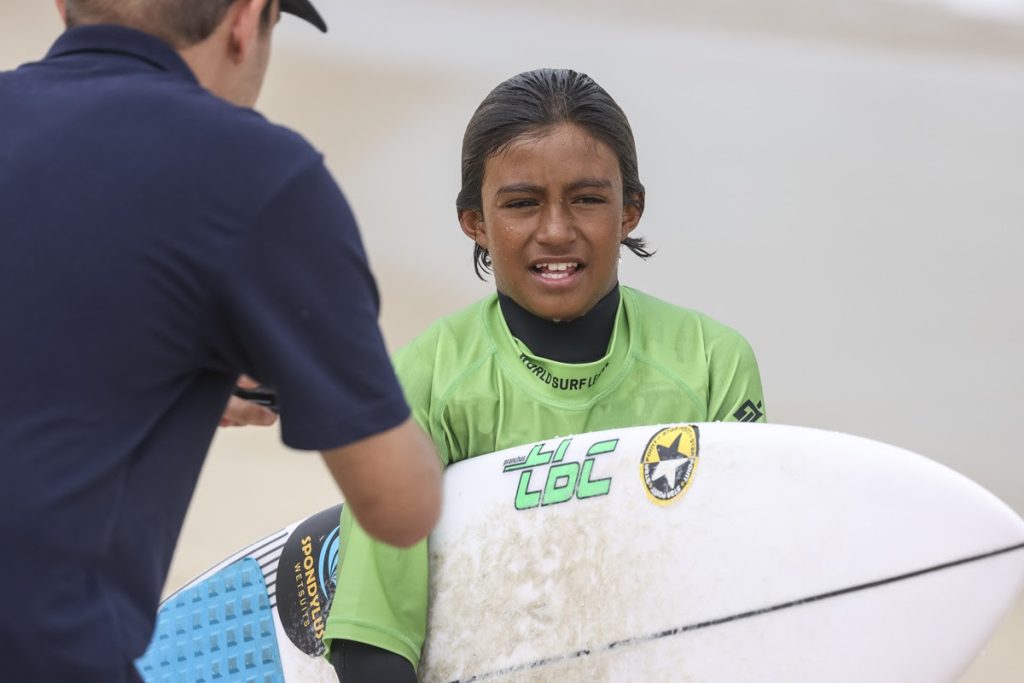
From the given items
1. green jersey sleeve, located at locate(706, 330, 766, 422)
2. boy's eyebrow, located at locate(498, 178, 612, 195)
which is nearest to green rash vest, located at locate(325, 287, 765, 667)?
green jersey sleeve, located at locate(706, 330, 766, 422)

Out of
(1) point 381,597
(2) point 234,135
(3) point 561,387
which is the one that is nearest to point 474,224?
(3) point 561,387

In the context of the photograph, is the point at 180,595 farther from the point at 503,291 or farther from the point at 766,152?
the point at 766,152

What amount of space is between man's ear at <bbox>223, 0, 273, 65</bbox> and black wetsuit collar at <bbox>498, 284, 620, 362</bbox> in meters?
0.94

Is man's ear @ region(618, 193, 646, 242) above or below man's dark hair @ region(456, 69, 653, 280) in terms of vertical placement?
below

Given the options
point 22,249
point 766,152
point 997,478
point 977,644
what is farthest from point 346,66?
point 22,249

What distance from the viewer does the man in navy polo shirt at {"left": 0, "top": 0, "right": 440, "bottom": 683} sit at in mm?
1055

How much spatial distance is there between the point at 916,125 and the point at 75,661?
4469mm

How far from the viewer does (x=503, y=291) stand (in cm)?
214

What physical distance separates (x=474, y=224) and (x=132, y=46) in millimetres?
1079

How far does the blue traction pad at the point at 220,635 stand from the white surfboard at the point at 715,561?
16.8 inches

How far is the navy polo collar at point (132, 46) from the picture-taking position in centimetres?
118

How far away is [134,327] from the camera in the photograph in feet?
3.52

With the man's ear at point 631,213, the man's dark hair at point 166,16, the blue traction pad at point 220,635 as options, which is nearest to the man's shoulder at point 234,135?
the man's dark hair at point 166,16

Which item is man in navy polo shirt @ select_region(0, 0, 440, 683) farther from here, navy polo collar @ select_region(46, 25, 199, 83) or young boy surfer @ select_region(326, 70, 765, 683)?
young boy surfer @ select_region(326, 70, 765, 683)
